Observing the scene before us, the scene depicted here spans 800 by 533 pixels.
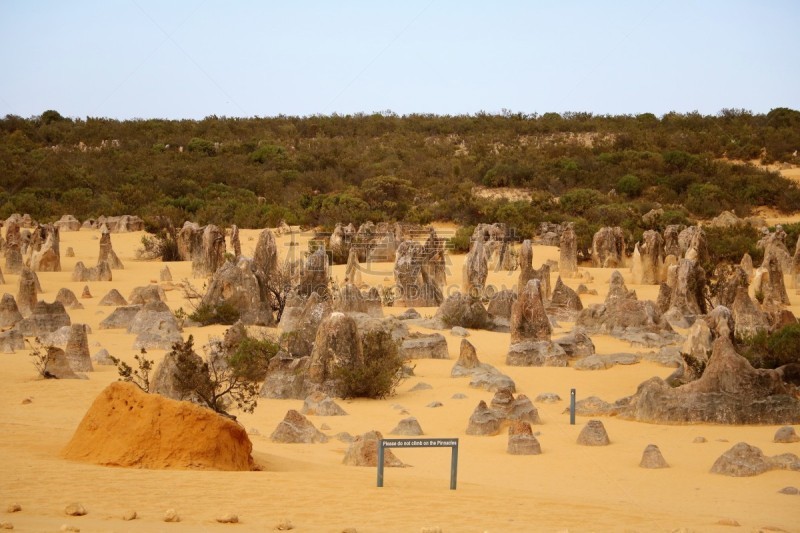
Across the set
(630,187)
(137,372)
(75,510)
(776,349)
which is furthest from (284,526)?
(630,187)

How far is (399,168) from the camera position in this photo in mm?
50281

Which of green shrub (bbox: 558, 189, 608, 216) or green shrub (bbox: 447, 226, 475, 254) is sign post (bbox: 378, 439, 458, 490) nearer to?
green shrub (bbox: 447, 226, 475, 254)

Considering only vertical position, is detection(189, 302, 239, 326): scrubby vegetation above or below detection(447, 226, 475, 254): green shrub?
below

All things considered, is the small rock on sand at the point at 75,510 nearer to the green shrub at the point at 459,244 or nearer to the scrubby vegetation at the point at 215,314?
the scrubby vegetation at the point at 215,314

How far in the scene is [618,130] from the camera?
61.7 metres

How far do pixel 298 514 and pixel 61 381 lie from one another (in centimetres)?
683

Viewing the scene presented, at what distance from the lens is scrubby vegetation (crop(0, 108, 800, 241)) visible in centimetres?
3906

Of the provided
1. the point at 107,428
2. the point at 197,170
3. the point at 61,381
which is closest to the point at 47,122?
the point at 197,170

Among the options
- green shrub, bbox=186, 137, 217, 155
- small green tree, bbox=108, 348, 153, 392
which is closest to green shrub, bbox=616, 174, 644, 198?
green shrub, bbox=186, 137, 217, 155

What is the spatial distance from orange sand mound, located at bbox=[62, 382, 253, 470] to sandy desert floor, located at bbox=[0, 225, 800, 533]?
27cm

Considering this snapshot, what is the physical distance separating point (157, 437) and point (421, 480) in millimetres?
2153

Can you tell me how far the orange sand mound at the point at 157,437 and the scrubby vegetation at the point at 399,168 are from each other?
79.5ft

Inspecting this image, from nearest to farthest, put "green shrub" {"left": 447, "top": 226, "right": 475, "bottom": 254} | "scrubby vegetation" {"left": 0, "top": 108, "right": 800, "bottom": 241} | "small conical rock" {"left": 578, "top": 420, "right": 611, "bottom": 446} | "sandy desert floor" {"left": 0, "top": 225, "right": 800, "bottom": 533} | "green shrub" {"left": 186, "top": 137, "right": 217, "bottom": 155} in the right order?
"sandy desert floor" {"left": 0, "top": 225, "right": 800, "bottom": 533}
"small conical rock" {"left": 578, "top": 420, "right": 611, "bottom": 446}
"green shrub" {"left": 447, "top": 226, "right": 475, "bottom": 254}
"scrubby vegetation" {"left": 0, "top": 108, "right": 800, "bottom": 241}
"green shrub" {"left": 186, "top": 137, "right": 217, "bottom": 155}

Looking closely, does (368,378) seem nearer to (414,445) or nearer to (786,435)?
(786,435)
